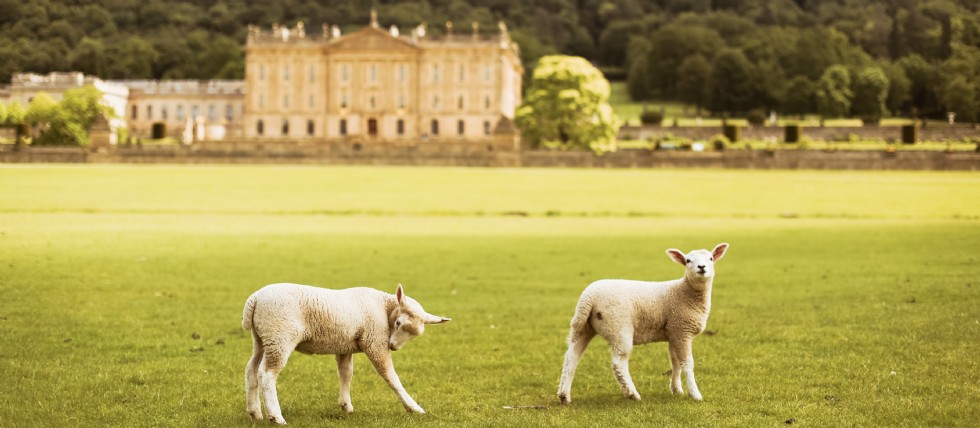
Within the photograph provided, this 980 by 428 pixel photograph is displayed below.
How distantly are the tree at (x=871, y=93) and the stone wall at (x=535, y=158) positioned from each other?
48.0m

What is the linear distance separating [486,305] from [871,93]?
97.6m

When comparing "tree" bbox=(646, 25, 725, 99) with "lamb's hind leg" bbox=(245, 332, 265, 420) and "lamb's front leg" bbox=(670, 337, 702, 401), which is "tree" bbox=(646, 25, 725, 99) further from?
"lamb's hind leg" bbox=(245, 332, 265, 420)

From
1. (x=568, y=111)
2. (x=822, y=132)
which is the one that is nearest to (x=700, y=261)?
(x=568, y=111)

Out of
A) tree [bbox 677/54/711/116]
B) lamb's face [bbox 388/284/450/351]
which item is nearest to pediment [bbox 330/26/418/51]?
tree [bbox 677/54/711/116]

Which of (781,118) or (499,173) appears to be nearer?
(499,173)

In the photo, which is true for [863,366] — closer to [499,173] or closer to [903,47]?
[499,173]

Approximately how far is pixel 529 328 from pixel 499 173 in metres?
43.7

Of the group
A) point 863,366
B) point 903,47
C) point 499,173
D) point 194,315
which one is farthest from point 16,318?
point 903,47

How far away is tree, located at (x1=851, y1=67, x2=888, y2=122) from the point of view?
10606cm

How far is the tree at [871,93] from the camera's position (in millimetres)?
106062

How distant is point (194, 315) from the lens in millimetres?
14969

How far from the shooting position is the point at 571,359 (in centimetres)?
897

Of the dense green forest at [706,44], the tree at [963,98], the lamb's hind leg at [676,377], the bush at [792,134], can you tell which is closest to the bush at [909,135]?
the bush at [792,134]

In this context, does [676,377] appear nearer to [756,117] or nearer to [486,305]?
[486,305]
